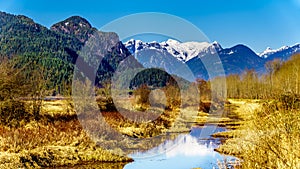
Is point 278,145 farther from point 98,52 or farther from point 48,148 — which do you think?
point 98,52

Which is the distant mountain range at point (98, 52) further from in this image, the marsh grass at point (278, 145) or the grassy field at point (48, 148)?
the marsh grass at point (278, 145)

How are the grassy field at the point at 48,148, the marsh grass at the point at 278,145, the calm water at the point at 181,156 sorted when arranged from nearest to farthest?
1. the marsh grass at the point at 278,145
2. the grassy field at the point at 48,148
3. the calm water at the point at 181,156

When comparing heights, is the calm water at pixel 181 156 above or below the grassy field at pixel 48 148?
below

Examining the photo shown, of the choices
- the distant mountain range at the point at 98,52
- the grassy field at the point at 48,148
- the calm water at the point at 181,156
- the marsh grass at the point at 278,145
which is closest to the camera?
the marsh grass at the point at 278,145

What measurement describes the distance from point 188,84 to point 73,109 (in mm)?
21840

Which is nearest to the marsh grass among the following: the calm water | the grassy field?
the calm water

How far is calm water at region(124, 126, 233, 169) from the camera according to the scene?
13.2 m

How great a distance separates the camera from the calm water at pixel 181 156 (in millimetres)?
13219

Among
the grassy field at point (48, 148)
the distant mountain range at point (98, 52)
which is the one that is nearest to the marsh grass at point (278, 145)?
the grassy field at point (48, 148)

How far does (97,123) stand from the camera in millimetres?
17828

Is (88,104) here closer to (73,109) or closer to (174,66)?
(73,109)

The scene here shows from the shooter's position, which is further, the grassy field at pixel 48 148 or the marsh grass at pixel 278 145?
the grassy field at pixel 48 148

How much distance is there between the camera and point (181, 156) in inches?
595

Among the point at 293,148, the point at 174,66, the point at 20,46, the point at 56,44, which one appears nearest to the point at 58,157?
the point at 293,148
